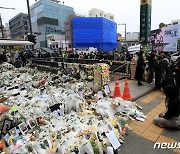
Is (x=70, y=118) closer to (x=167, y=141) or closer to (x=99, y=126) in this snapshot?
(x=99, y=126)

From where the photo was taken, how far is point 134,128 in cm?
399

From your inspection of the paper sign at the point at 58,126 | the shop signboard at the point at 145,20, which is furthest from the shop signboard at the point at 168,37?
the paper sign at the point at 58,126

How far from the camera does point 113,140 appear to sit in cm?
322

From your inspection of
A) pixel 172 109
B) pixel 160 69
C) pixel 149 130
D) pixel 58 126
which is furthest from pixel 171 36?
pixel 58 126

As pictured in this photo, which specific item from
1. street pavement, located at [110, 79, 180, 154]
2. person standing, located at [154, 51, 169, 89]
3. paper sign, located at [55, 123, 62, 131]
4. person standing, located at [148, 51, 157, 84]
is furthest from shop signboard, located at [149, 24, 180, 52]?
paper sign, located at [55, 123, 62, 131]

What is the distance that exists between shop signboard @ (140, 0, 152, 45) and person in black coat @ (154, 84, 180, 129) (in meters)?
5.86

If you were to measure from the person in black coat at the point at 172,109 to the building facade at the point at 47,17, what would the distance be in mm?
57576

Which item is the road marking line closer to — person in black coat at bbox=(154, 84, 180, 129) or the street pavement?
the street pavement

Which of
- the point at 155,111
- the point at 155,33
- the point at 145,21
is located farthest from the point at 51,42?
the point at 155,111

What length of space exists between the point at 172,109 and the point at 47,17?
218 feet

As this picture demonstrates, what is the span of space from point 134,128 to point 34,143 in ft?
7.66

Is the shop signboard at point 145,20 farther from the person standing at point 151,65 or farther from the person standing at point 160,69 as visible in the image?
the person standing at point 160,69

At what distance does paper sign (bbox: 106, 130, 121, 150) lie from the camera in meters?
3.17

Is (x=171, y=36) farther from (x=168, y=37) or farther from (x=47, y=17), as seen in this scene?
(x=47, y=17)
